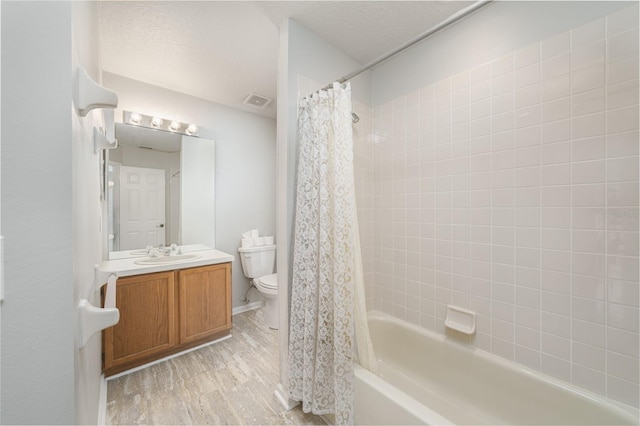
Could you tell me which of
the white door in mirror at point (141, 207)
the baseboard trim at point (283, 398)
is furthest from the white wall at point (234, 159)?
the baseboard trim at point (283, 398)

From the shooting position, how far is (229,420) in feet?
4.64

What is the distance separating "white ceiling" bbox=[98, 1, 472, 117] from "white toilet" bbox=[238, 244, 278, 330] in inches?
71.4

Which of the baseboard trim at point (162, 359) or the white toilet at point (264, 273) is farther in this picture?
the white toilet at point (264, 273)

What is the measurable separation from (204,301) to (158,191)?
119 centimetres

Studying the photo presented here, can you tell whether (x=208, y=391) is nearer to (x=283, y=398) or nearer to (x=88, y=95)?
(x=283, y=398)

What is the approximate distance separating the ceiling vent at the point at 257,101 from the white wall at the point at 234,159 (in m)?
0.25

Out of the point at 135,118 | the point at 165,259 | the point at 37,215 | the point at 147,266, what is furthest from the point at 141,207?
the point at 37,215

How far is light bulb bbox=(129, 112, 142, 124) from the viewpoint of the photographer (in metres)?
2.25

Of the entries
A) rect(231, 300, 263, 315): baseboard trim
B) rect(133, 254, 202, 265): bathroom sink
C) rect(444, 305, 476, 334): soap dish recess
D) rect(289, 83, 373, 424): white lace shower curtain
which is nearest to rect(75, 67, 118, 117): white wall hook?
rect(289, 83, 373, 424): white lace shower curtain

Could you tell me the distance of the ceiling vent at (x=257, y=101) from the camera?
2.61 metres

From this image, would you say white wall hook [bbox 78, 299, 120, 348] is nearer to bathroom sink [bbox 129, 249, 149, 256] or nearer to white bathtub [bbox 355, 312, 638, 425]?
white bathtub [bbox 355, 312, 638, 425]

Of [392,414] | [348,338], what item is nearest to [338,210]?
[348,338]

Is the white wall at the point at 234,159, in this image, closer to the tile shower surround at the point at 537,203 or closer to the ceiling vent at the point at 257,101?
the ceiling vent at the point at 257,101

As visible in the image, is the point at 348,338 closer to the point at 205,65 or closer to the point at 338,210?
the point at 338,210
